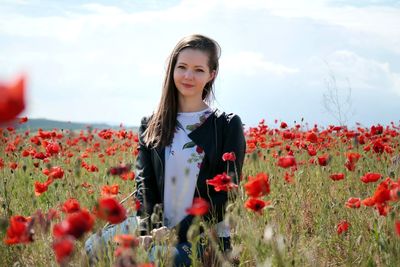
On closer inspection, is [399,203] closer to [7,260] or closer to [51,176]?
[51,176]

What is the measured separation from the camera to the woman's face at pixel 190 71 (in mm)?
2961

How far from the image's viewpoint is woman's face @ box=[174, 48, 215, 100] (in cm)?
296

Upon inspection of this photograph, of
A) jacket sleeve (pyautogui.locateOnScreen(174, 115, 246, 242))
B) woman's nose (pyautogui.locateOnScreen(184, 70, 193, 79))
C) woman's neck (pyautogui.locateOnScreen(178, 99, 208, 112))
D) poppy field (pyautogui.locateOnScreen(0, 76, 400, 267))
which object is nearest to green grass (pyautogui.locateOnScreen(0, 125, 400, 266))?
poppy field (pyautogui.locateOnScreen(0, 76, 400, 267))

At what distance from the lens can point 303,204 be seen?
3760 mm

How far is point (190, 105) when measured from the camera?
123 inches

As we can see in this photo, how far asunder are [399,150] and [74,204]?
191 inches

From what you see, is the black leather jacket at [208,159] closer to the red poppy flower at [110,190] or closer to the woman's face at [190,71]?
the woman's face at [190,71]

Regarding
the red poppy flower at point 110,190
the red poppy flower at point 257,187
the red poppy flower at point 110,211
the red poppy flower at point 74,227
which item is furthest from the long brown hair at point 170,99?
the red poppy flower at point 74,227

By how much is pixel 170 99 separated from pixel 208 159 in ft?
1.54

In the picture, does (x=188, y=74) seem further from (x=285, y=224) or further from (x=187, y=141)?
(x=285, y=224)

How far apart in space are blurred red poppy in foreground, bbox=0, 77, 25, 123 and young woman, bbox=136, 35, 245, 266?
6.97 ft

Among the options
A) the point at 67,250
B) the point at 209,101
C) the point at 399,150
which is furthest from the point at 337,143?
the point at 67,250

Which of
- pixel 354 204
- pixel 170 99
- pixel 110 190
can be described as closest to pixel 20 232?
pixel 110 190

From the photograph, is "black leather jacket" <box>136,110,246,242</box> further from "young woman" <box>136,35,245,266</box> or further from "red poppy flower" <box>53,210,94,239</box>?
"red poppy flower" <box>53,210,94,239</box>
